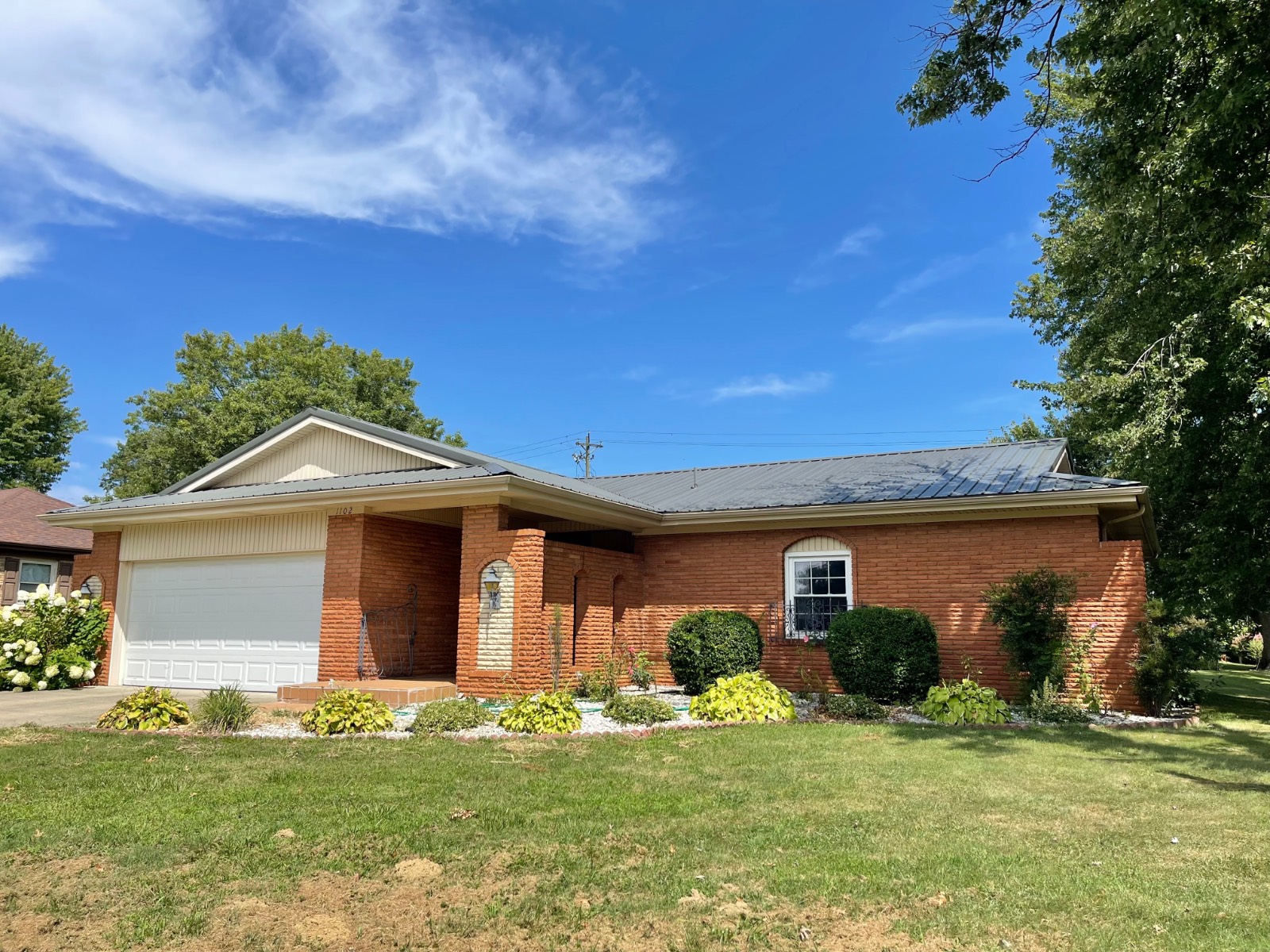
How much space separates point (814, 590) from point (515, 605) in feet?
17.1

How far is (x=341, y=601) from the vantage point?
46.2 ft

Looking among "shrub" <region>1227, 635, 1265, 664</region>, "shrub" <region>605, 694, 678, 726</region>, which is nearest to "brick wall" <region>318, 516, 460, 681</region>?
"shrub" <region>605, 694, 678, 726</region>

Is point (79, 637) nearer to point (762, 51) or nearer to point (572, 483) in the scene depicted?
point (572, 483)

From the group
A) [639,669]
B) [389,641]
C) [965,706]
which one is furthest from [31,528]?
[965,706]

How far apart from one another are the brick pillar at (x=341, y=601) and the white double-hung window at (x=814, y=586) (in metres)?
7.30

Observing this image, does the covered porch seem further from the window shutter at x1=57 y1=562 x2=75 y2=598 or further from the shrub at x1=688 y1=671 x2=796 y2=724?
the window shutter at x1=57 y1=562 x2=75 y2=598

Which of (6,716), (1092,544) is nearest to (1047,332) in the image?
(1092,544)

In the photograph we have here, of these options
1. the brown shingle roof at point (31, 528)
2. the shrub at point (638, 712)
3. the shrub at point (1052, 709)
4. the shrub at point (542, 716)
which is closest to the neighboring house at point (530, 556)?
the shrub at point (1052, 709)

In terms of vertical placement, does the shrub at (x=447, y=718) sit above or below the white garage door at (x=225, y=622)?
below

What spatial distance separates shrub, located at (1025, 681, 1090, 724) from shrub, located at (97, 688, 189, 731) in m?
10.6

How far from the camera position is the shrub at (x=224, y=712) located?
948cm

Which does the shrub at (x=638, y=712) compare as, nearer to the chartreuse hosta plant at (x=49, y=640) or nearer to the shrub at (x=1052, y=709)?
the shrub at (x=1052, y=709)

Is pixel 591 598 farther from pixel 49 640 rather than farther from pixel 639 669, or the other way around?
pixel 49 640

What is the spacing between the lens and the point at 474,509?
13.3m
